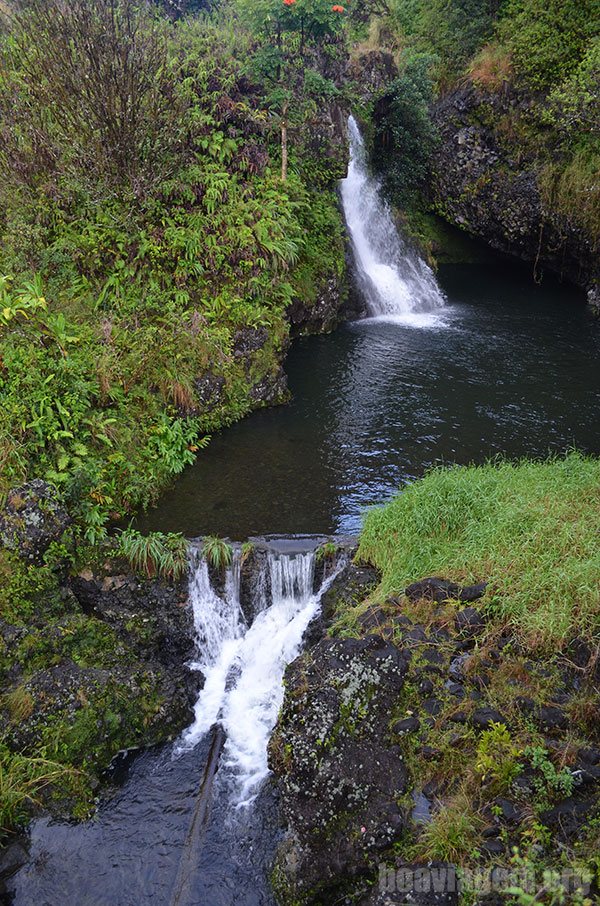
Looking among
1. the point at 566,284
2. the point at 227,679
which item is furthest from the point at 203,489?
the point at 566,284

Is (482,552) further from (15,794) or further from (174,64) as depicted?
(174,64)

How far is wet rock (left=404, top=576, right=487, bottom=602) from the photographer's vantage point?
6.55 m

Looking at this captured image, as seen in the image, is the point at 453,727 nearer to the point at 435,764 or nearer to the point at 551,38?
the point at 435,764

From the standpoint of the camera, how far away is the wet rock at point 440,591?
6547mm

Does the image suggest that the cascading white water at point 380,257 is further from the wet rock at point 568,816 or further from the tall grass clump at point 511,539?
the wet rock at point 568,816

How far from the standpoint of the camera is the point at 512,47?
1700 centimetres

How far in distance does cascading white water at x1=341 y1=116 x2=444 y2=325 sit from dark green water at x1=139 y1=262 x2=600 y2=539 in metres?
1.04

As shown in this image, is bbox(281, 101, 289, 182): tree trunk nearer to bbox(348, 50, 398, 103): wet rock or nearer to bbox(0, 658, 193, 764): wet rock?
bbox(348, 50, 398, 103): wet rock

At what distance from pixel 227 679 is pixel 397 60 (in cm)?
2034

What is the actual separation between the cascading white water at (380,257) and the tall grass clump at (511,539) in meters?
9.19

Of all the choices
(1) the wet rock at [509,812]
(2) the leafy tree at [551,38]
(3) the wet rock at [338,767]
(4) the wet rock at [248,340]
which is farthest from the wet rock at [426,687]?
(2) the leafy tree at [551,38]

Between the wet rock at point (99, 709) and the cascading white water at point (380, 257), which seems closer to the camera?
the wet rock at point (99, 709)

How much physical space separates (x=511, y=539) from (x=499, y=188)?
1483 centimetres


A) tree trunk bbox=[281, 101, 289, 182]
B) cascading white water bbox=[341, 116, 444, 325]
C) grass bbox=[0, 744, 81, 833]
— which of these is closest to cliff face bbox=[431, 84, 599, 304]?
cascading white water bbox=[341, 116, 444, 325]
